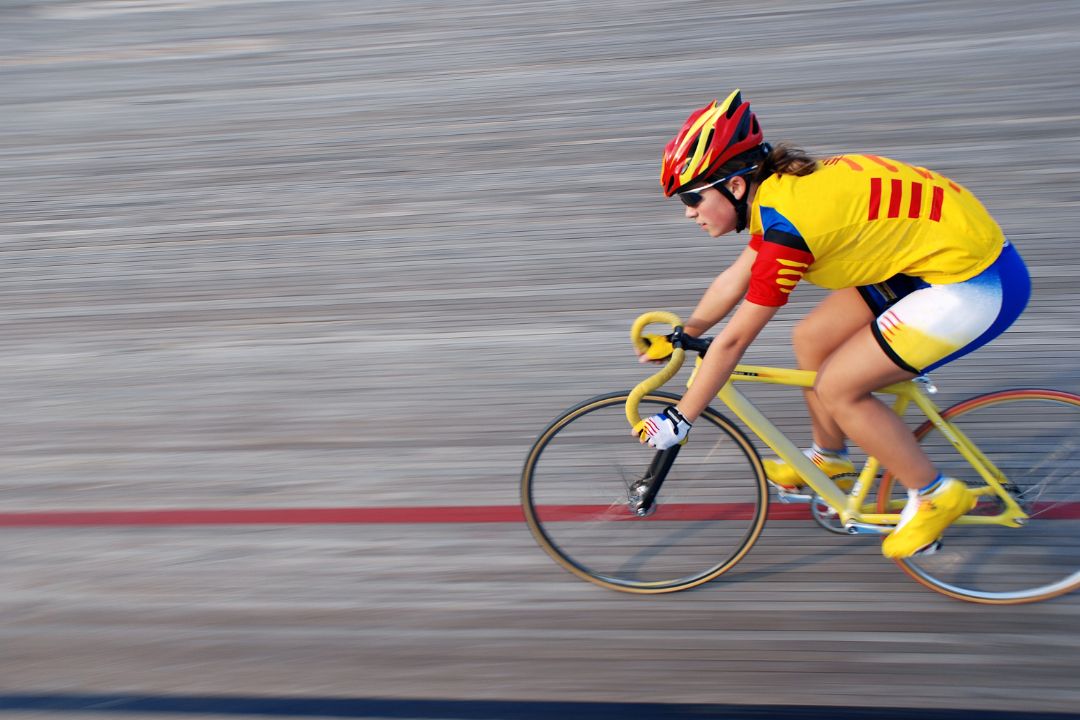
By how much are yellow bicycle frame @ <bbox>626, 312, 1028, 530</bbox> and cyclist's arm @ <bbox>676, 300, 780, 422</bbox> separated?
0.08 metres

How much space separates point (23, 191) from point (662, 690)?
5.28 metres

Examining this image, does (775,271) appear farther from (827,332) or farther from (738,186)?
(827,332)

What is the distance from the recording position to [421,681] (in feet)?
8.99

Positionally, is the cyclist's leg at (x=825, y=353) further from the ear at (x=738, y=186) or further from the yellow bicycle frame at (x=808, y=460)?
the ear at (x=738, y=186)

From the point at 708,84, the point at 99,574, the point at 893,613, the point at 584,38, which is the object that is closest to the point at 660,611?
the point at 893,613

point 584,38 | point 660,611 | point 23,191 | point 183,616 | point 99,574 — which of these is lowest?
point 660,611

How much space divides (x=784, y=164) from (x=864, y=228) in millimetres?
259

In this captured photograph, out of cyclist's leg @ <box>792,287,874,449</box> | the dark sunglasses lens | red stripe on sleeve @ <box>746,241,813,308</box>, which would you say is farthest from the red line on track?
the dark sunglasses lens

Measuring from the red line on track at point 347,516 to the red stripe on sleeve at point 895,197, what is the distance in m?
1.19

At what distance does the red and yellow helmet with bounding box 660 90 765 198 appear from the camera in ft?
7.25

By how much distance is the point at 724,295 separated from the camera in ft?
8.34

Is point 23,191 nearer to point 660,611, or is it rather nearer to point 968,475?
point 660,611

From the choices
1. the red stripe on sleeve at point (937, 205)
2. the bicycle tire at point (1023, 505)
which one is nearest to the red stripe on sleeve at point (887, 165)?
the red stripe on sleeve at point (937, 205)

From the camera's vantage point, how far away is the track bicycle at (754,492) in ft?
8.47
